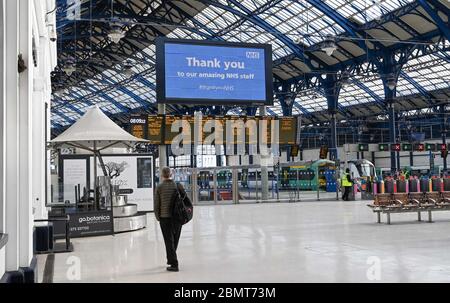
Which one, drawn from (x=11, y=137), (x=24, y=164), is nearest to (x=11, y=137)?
(x=11, y=137)

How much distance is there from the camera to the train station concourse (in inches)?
245

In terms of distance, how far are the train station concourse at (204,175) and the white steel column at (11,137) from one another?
15 millimetres

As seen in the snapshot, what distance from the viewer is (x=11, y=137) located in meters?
5.60

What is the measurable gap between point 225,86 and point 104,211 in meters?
10.9

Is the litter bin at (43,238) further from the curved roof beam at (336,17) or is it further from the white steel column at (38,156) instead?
the curved roof beam at (336,17)

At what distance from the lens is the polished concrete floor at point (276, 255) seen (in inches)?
292

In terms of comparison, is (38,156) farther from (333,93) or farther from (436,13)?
(333,93)

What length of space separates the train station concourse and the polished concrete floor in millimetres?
46

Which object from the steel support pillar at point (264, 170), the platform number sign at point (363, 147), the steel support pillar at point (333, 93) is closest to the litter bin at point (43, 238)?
the steel support pillar at point (264, 170)

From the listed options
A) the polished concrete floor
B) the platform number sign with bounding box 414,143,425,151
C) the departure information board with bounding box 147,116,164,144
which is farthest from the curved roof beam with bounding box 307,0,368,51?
the polished concrete floor

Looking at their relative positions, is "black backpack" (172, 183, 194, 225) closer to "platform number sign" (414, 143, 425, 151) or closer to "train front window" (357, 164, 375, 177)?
"platform number sign" (414, 143, 425, 151)

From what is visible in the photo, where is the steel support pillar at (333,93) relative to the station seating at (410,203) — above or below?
above

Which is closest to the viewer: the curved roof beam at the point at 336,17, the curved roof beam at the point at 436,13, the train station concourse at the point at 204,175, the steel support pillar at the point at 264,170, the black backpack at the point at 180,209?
the train station concourse at the point at 204,175
